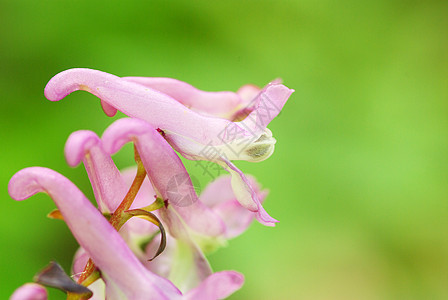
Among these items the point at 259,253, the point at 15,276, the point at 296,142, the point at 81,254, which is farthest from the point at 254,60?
the point at 81,254

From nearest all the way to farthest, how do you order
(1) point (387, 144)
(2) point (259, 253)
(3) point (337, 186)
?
(2) point (259, 253) < (3) point (337, 186) < (1) point (387, 144)

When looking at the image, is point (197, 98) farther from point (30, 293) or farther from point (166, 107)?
point (30, 293)

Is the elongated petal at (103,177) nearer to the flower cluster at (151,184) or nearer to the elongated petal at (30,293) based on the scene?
the flower cluster at (151,184)

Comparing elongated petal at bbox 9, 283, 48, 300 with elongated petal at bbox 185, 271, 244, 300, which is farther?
elongated petal at bbox 185, 271, 244, 300

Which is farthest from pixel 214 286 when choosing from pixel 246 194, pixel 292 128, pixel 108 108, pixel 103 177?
pixel 292 128

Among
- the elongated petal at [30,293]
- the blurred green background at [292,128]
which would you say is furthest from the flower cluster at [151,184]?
the blurred green background at [292,128]

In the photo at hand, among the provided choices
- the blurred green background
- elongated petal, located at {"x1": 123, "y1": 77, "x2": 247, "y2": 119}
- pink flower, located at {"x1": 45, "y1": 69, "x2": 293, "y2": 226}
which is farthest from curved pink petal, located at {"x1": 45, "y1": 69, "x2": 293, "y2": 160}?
the blurred green background

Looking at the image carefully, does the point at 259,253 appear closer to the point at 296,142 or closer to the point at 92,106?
the point at 296,142

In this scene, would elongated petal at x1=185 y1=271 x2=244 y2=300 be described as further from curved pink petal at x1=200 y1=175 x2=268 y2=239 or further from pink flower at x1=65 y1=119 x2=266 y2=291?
curved pink petal at x1=200 y1=175 x2=268 y2=239
